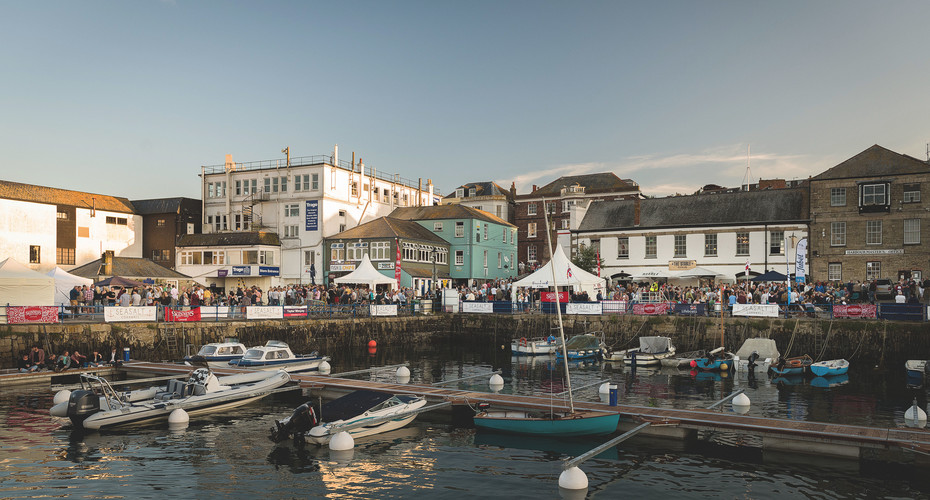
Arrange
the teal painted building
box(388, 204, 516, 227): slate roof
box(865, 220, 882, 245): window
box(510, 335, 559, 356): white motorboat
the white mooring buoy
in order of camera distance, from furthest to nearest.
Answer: box(388, 204, 516, 227): slate roof
the teal painted building
box(865, 220, 882, 245): window
box(510, 335, 559, 356): white motorboat
the white mooring buoy

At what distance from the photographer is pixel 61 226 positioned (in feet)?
189

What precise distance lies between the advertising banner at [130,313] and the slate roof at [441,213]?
37.5m

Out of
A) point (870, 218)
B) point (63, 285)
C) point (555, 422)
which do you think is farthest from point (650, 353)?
point (63, 285)

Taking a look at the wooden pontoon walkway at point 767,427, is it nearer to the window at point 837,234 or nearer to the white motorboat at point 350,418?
the white motorboat at point 350,418

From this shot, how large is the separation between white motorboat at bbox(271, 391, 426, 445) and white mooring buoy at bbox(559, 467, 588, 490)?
7.07 metres

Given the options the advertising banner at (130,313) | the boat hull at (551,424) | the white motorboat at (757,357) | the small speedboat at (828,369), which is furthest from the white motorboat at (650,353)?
the advertising banner at (130,313)

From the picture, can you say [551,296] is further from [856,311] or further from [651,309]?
[856,311]

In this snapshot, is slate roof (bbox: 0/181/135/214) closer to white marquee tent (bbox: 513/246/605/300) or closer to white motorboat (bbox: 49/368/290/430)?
white motorboat (bbox: 49/368/290/430)

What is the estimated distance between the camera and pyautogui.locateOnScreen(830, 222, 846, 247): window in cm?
4872

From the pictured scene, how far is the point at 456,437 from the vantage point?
20156mm

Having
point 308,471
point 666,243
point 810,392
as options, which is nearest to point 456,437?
point 308,471

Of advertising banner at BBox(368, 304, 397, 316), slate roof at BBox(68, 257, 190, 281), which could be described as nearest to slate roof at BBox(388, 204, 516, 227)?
advertising banner at BBox(368, 304, 397, 316)

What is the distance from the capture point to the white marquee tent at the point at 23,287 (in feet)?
102

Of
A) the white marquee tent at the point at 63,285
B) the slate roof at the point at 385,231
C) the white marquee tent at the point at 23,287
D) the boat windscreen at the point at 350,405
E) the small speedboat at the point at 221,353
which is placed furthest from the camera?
the slate roof at the point at 385,231
